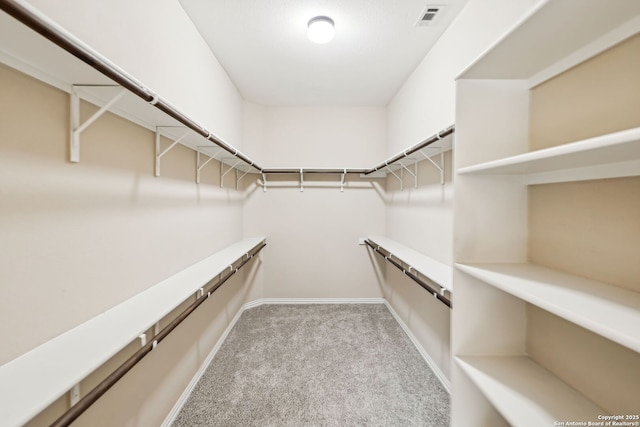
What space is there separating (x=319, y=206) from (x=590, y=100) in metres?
2.58

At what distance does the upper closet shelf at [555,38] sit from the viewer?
2.15ft

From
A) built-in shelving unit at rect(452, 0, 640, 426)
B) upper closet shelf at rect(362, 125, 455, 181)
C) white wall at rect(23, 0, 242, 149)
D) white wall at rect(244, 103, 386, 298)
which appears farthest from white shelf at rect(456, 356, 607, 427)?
white wall at rect(244, 103, 386, 298)

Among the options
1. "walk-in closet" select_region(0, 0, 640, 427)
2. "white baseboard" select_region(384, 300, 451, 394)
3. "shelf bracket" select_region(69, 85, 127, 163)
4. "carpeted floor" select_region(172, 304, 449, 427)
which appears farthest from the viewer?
"white baseboard" select_region(384, 300, 451, 394)

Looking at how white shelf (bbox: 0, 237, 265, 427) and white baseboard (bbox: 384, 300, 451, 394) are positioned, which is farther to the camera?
white baseboard (bbox: 384, 300, 451, 394)

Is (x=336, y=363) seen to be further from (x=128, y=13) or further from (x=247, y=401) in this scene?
(x=128, y=13)

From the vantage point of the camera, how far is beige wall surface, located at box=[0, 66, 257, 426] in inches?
27.7

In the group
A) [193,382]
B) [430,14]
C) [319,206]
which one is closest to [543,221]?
[430,14]

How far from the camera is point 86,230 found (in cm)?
92

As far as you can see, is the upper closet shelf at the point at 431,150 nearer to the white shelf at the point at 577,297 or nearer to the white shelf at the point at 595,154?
the white shelf at the point at 595,154

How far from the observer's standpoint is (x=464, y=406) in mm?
1048

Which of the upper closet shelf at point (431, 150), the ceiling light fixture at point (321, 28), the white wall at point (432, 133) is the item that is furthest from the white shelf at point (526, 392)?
the ceiling light fixture at point (321, 28)

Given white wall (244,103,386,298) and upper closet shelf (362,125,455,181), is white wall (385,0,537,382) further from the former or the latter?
white wall (244,103,386,298)

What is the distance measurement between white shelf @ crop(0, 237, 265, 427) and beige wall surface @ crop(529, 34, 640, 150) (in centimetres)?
162

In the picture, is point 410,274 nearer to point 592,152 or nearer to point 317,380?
point 317,380
